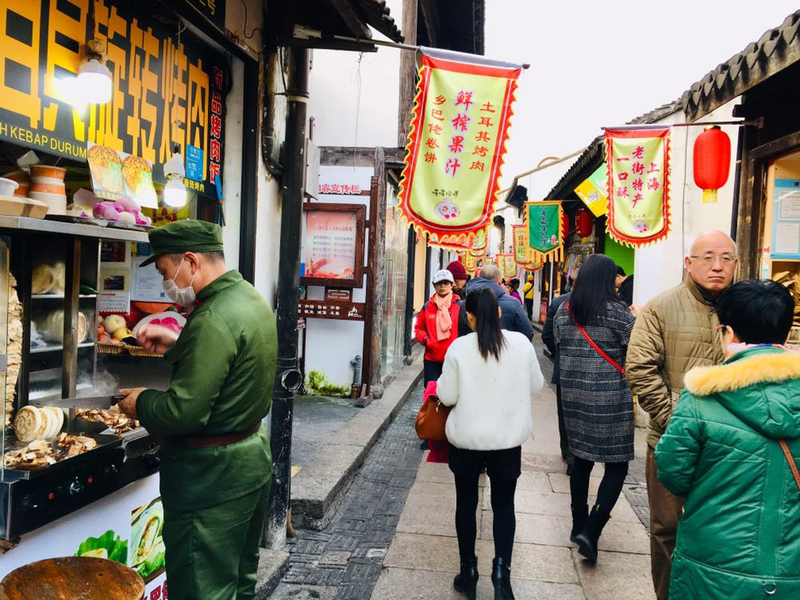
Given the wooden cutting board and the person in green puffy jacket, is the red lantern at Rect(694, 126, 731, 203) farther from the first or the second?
the wooden cutting board

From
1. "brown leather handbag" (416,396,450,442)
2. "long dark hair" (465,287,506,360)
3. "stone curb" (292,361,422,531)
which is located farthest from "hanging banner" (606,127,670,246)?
"brown leather handbag" (416,396,450,442)

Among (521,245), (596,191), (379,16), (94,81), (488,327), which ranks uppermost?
(379,16)

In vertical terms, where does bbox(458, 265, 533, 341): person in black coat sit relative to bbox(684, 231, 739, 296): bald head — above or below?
below

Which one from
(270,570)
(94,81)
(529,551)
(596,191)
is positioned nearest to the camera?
(94,81)

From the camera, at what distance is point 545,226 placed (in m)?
15.1

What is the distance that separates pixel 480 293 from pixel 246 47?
2.47 meters

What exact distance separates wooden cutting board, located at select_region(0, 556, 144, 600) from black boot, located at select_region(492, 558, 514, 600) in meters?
2.23

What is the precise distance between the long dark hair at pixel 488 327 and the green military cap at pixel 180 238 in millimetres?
1800

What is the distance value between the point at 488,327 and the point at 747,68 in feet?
11.6

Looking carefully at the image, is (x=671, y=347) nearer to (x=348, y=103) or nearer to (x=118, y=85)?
(x=118, y=85)

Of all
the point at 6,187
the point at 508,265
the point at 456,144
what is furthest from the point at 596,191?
the point at 508,265

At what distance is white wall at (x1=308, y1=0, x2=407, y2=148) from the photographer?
32.3ft

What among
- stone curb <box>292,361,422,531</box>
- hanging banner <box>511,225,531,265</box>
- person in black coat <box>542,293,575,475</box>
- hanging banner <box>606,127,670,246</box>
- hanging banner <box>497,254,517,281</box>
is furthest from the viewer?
hanging banner <box>497,254,517,281</box>

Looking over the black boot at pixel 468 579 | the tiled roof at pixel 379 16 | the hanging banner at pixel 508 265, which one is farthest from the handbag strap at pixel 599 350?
the hanging banner at pixel 508 265
